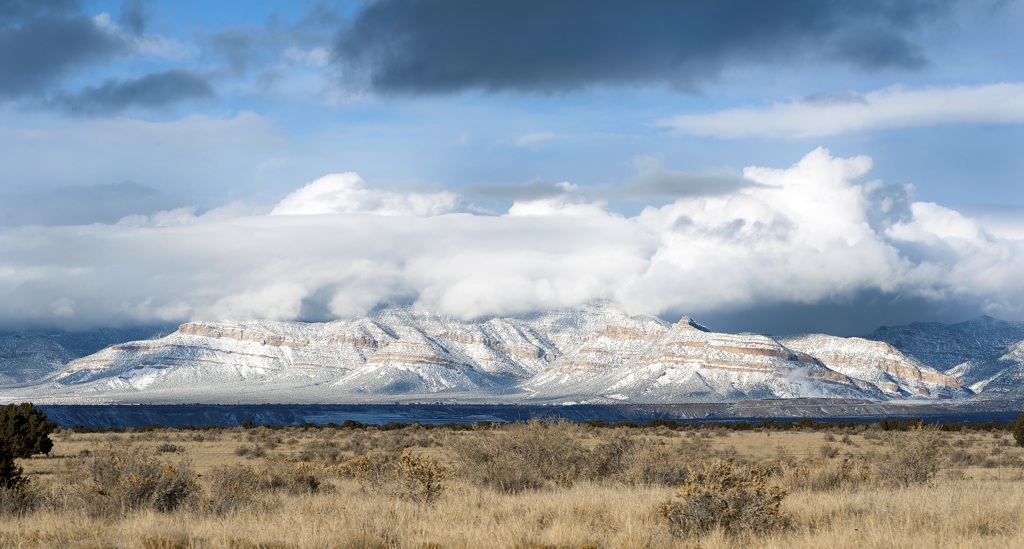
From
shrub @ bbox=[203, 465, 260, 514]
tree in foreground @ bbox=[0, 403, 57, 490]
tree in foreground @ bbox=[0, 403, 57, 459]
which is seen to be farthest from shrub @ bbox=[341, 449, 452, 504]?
tree in foreground @ bbox=[0, 403, 57, 459]

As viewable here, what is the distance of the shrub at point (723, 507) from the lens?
15242mm

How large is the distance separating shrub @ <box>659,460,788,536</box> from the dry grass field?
0.02 meters

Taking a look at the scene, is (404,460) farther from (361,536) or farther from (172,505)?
(361,536)

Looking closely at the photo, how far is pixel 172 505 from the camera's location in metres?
19.1

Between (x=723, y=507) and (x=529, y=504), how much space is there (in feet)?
14.5

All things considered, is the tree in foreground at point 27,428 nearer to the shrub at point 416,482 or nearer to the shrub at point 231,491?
the shrub at point 231,491

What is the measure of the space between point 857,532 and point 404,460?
10945mm

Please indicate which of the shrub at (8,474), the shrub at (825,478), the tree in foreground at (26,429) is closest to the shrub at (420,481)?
the shrub at (8,474)

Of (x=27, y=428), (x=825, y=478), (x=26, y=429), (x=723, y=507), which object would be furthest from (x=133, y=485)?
(x=27, y=428)

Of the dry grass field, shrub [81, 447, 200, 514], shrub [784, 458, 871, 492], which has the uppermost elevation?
shrub [81, 447, 200, 514]

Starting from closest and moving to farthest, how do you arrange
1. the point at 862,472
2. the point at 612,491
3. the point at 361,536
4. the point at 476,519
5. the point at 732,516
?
1. the point at 361,536
2. the point at 732,516
3. the point at 476,519
4. the point at 612,491
5. the point at 862,472

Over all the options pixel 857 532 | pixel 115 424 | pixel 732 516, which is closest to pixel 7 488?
pixel 732 516

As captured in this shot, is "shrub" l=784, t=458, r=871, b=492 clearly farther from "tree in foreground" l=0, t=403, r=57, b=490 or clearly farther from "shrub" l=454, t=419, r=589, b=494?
"tree in foreground" l=0, t=403, r=57, b=490

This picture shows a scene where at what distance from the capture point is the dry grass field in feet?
46.8
